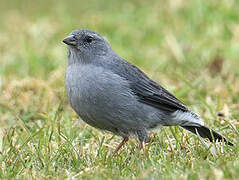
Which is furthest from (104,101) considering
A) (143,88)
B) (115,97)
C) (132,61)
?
(132,61)

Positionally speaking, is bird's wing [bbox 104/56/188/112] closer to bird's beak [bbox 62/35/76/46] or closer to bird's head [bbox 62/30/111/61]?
bird's head [bbox 62/30/111/61]

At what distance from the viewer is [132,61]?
8914 millimetres

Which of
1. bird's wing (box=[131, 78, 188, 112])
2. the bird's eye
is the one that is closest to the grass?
bird's wing (box=[131, 78, 188, 112])

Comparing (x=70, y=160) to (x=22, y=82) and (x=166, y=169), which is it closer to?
(x=166, y=169)

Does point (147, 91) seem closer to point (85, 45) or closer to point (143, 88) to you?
point (143, 88)

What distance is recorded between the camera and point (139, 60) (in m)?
8.86

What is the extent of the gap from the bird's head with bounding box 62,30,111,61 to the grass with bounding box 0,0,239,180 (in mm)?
627

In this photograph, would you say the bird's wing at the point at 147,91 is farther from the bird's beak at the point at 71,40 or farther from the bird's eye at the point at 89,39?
the bird's beak at the point at 71,40

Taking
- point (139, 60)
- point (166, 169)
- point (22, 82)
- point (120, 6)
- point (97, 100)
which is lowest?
point (166, 169)

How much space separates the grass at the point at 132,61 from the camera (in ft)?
14.9

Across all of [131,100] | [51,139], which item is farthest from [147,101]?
[51,139]

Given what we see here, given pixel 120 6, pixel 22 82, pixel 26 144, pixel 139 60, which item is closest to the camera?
pixel 26 144

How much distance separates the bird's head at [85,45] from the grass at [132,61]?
2.06 feet

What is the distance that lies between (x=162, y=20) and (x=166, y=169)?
649 cm
